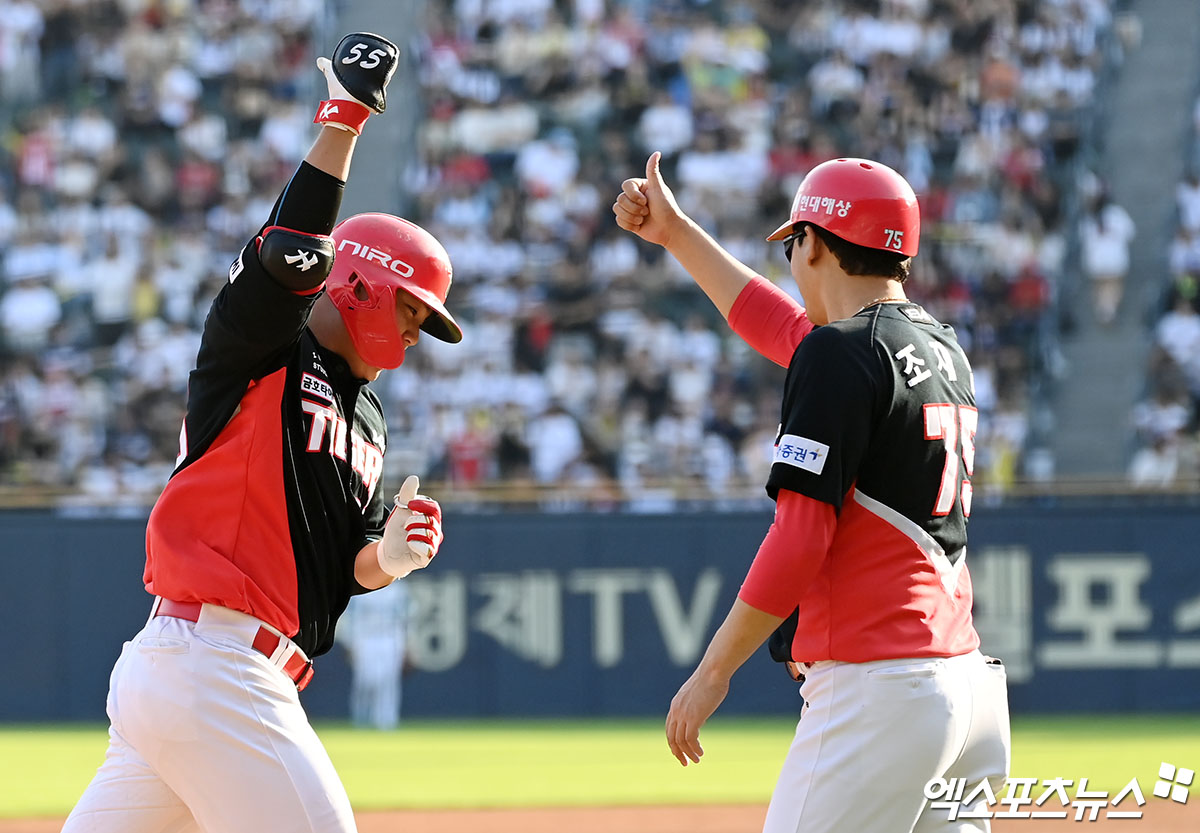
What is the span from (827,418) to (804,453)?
9 cm

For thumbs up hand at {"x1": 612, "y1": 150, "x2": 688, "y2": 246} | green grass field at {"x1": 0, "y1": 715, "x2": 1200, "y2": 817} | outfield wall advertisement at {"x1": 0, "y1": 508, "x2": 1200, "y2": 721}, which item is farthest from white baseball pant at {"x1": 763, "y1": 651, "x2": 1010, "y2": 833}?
outfield wall advertisement at {"x1": 0, "y1": 508, "x2": 1200, "y2": 721}

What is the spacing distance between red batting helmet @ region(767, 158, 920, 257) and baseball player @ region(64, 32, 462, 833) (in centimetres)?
109

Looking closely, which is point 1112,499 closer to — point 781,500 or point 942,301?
point 942,301

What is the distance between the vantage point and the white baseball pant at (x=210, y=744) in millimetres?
3736

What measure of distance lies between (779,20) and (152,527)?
16.3m

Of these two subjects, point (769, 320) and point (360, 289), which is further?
point (769, 320)

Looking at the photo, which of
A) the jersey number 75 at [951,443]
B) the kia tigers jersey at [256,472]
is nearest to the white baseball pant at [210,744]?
the kia tigers jersey at [256,472]

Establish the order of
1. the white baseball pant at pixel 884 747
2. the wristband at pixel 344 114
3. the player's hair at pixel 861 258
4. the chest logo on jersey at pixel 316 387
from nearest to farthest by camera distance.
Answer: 1. the white baseball pant at pixel 884 747
2. the wristband at pixel 344 114
3. the player's hair at pixel 861 258
4. the chest logo on jersey at pixel 316 387

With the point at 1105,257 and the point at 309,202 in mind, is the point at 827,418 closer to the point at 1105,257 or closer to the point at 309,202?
the point at 309,202

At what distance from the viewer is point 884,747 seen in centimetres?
358

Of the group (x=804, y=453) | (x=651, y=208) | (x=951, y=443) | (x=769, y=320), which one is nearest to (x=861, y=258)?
(x=951, y=443)

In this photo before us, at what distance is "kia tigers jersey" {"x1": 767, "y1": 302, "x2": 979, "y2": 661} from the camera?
3.60m

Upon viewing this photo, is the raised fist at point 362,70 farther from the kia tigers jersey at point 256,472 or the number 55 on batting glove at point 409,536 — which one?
the number 55 on batting glove at point 409,536

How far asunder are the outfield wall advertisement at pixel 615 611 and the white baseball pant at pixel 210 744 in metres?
9.49
